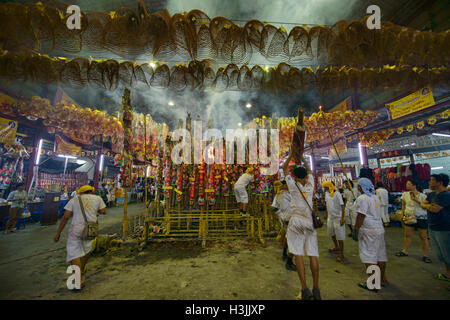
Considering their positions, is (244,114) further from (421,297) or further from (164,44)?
(421,297)

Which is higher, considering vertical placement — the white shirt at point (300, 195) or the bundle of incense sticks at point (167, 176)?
the bundle of incense sticks at point (167, 176)

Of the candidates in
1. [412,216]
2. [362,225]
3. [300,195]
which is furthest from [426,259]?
[300,195]

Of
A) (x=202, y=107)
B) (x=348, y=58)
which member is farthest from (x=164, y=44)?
(x=202, y=107)

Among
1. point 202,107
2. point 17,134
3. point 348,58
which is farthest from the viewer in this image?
point 202,107

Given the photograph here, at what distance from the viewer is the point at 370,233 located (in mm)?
2898

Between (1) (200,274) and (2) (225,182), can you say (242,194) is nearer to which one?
(2) (225,182)

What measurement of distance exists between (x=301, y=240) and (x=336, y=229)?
84.6 inches

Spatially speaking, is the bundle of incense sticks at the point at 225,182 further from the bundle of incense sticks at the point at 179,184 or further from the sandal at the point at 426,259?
the sandal at the point at 426,259

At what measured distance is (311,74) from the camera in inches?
146

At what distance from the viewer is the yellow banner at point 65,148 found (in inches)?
379

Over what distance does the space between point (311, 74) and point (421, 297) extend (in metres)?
4.26

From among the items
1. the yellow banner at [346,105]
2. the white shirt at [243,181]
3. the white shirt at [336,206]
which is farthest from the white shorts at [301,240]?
the yellow banner at [346,105]

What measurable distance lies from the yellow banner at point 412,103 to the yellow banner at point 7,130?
1514 centimetres

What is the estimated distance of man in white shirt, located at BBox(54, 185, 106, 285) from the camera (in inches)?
122
